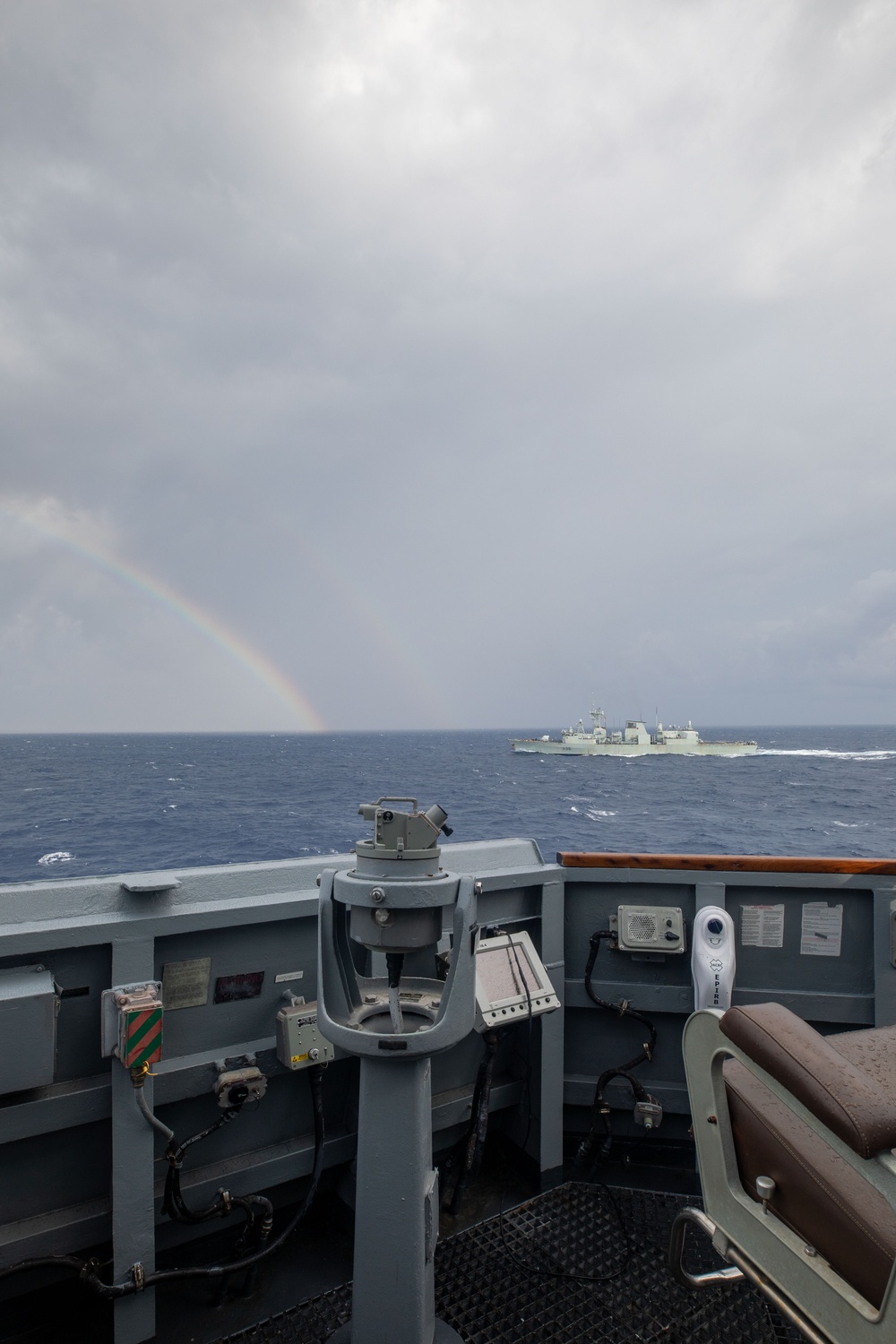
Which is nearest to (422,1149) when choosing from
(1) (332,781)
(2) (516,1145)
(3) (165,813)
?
(2) (516,1145)

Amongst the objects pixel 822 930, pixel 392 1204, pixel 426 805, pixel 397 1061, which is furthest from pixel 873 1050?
pixel 426 805

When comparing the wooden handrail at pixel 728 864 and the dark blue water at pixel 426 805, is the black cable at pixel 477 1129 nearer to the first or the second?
the wooden handrail at pixel 728 864

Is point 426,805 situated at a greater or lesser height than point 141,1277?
lesser

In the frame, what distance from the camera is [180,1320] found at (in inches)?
100

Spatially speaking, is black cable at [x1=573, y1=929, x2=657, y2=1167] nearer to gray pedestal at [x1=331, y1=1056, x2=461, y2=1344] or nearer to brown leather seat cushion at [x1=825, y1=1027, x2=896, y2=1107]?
gray pedestal at [x1=331, y1=1056, x2=461, y2=1344]

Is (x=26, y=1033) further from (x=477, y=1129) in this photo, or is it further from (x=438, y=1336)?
(x=477, y=1129)

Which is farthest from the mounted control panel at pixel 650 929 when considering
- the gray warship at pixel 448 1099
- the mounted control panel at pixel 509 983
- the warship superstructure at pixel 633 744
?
the warship superstructure at pixel 633 744

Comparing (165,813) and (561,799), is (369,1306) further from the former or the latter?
(561,799)

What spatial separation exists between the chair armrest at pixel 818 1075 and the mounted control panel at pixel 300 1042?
5.39 feet

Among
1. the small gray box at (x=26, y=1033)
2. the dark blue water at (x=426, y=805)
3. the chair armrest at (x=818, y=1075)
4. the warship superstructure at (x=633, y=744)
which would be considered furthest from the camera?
the warship superstructure at (x=633, y=744)

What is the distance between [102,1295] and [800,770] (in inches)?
2799

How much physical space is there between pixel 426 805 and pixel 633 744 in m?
51.5

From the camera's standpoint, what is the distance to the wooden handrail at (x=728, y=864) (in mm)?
3449

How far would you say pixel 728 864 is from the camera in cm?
350
